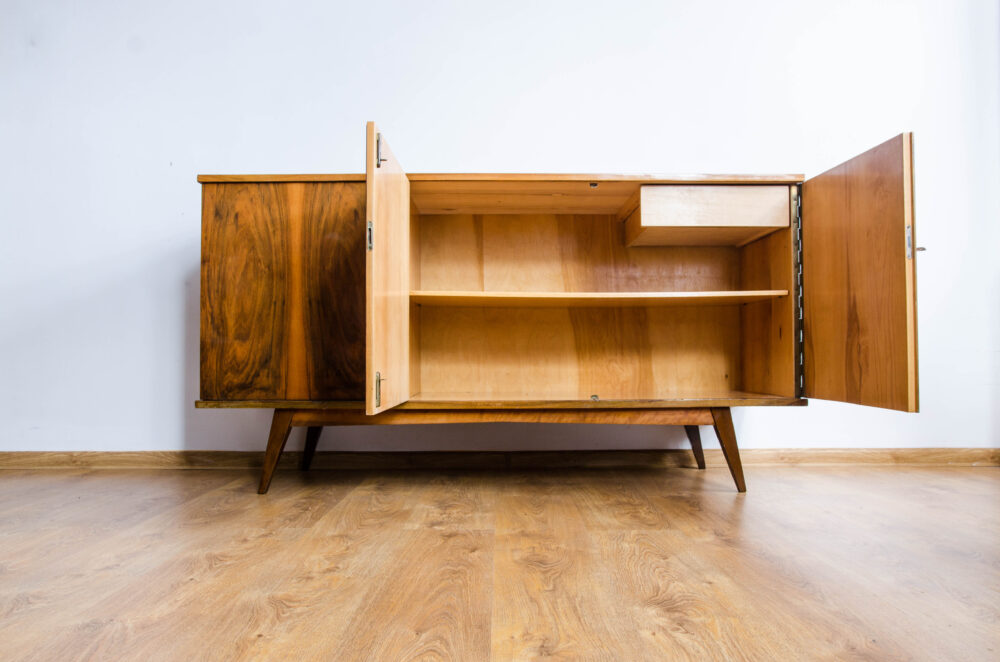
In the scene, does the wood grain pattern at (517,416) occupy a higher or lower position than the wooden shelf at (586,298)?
lower

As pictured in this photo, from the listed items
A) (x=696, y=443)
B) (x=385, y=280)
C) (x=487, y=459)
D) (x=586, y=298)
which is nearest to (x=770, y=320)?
(x=696, y=443)

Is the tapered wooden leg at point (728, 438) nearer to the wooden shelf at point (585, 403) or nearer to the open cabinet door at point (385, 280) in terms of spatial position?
the wooden shelf at point (585, 403)

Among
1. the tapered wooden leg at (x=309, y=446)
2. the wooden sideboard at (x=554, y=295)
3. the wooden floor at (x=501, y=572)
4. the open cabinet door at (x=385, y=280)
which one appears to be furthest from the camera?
the tapered wooden leg at (x=309, y=446)

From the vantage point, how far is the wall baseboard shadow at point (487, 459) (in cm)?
185

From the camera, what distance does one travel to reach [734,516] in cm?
126

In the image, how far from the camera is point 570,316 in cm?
182

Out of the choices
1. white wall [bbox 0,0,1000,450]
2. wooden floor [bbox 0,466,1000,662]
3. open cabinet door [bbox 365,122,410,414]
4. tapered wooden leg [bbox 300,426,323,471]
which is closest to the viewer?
wooden floor [bbox 0,466,1000,662]

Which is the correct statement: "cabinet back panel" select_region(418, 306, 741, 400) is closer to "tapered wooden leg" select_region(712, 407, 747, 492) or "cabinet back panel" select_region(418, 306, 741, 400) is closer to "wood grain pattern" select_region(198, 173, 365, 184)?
"tapered wooden leg" select_region(712, 407, 747, 492)

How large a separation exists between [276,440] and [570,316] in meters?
0.99

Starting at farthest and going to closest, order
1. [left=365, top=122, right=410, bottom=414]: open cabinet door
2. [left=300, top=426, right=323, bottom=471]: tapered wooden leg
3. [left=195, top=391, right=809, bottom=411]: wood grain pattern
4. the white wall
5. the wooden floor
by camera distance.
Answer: the white wall, [left=300, top=426, right=323, bottom=471]: tapered wooden leg, [left=195, top=391, right=809, bottom=411]: wood grain pattern, [left=365, top=122, right=410, bottom=414]: open cabinet door, the wooden floor

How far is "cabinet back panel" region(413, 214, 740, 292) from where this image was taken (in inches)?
71.6

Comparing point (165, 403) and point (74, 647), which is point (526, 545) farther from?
point (165, 403)

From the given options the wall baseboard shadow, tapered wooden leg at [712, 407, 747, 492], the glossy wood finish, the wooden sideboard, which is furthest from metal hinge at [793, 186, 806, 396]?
the glossy wood finish

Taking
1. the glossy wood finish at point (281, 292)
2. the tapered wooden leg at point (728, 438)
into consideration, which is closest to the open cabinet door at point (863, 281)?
the tapered wooden leg at point (728, 438)
